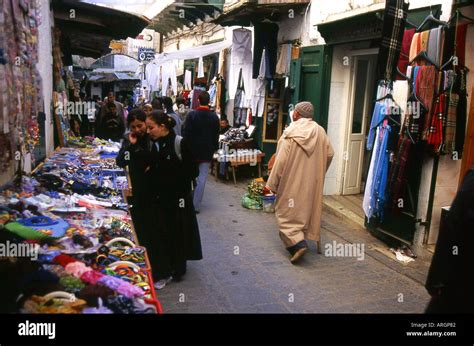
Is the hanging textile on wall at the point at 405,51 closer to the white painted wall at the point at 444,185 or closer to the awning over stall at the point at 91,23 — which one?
the white painted wall at the point at 444,185

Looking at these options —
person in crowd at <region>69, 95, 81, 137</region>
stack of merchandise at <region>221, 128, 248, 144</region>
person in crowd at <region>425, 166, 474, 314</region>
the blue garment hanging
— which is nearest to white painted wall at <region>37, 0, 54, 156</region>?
person in crowd at <region>69, 95, 81, 137</region>

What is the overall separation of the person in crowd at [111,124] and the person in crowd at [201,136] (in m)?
2.31

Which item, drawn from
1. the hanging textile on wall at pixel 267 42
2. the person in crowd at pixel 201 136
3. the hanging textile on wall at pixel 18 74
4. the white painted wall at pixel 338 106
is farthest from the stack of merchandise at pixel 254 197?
the hanging textile on wall at pixel 18 74

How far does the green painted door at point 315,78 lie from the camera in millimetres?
8242

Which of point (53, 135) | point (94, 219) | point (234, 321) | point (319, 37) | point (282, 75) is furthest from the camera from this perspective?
point (282, 75)

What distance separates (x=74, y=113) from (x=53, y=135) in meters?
3.20

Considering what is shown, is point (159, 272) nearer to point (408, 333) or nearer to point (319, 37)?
point (408, 333)

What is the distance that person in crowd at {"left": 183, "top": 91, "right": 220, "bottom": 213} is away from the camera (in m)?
7.86

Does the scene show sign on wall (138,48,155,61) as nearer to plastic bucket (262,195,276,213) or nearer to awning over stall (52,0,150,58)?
awning over stall (52,0,150,58)

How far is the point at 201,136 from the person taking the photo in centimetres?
789

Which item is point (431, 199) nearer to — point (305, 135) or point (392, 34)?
point (305, 135)

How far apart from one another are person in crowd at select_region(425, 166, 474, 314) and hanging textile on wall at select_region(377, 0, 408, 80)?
152 inches

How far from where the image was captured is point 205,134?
7910 mm

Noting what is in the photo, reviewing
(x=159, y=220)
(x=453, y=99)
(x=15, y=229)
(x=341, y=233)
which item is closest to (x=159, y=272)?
(x=159, y=220)
